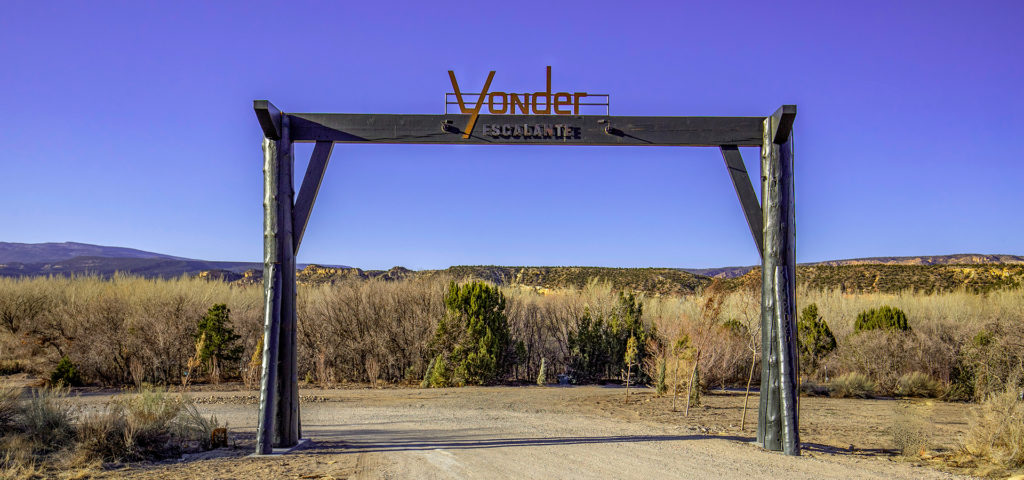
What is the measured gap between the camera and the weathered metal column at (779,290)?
788cm

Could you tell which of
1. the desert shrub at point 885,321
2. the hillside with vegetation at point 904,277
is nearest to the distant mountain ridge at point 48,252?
the hillside with vegetation at point 904,277

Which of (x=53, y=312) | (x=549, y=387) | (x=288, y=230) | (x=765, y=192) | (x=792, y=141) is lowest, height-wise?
(x=549, y=387)

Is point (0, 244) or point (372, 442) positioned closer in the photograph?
point (372, 442)

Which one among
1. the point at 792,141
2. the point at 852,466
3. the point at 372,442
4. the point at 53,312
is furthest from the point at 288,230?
the point at 53,312

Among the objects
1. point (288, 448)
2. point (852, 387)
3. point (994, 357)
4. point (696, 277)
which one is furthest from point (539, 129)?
point (696, 277)

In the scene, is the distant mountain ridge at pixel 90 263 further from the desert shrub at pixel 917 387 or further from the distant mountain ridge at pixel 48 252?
the desert shrub at pixel 917 387

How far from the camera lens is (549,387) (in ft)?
58.4

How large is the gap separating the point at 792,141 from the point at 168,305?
17.8 meters

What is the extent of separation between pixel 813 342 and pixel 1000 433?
11.4 metres

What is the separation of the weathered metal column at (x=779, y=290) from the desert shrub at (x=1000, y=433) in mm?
2300

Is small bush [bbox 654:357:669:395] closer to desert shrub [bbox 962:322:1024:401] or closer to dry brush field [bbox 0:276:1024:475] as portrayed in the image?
dry brush field [bbox 0:276:1024:475]

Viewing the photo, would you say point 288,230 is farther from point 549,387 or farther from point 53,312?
point 53,312

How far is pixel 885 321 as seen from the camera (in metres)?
19.0

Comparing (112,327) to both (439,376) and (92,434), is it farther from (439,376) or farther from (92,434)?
(92,434)
